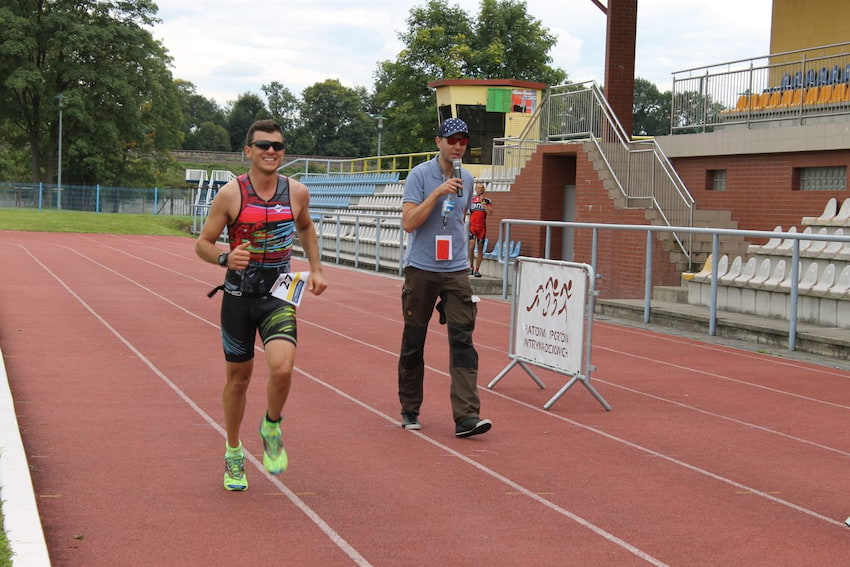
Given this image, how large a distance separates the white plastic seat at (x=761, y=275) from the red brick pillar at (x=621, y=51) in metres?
8.35

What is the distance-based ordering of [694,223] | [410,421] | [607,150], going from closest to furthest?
[410,421], [694,223], [607,150]

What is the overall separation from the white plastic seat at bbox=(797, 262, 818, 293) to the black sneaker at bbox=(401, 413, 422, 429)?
290 inches

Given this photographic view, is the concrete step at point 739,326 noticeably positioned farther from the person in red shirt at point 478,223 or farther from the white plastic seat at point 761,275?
the person in red shirt at point 478,223

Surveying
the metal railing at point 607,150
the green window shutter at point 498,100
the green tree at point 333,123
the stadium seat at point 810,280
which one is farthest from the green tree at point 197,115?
the stadium seat at point 810,280

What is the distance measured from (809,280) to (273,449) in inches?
381

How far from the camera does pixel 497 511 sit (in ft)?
18.5

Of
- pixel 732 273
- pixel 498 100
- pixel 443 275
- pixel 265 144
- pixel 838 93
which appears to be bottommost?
pixel 732 273

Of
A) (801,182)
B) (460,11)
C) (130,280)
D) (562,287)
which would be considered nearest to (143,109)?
(460,11)

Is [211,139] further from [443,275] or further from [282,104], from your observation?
[443,275]

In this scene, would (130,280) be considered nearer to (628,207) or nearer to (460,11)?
(628,207)

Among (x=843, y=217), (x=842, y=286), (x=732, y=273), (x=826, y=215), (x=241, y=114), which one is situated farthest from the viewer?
(x=241, y=114)

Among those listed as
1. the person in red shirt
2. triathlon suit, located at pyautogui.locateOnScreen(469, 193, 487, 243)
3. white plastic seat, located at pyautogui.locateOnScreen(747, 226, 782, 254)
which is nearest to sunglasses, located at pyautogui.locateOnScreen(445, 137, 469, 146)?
white plastic seat, located at pyautogui.locateOnScreen(747, 226, 782, 254)

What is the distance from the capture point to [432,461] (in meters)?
6.74

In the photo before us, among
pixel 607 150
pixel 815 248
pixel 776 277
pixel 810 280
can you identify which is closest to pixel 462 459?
pixel 810 280
